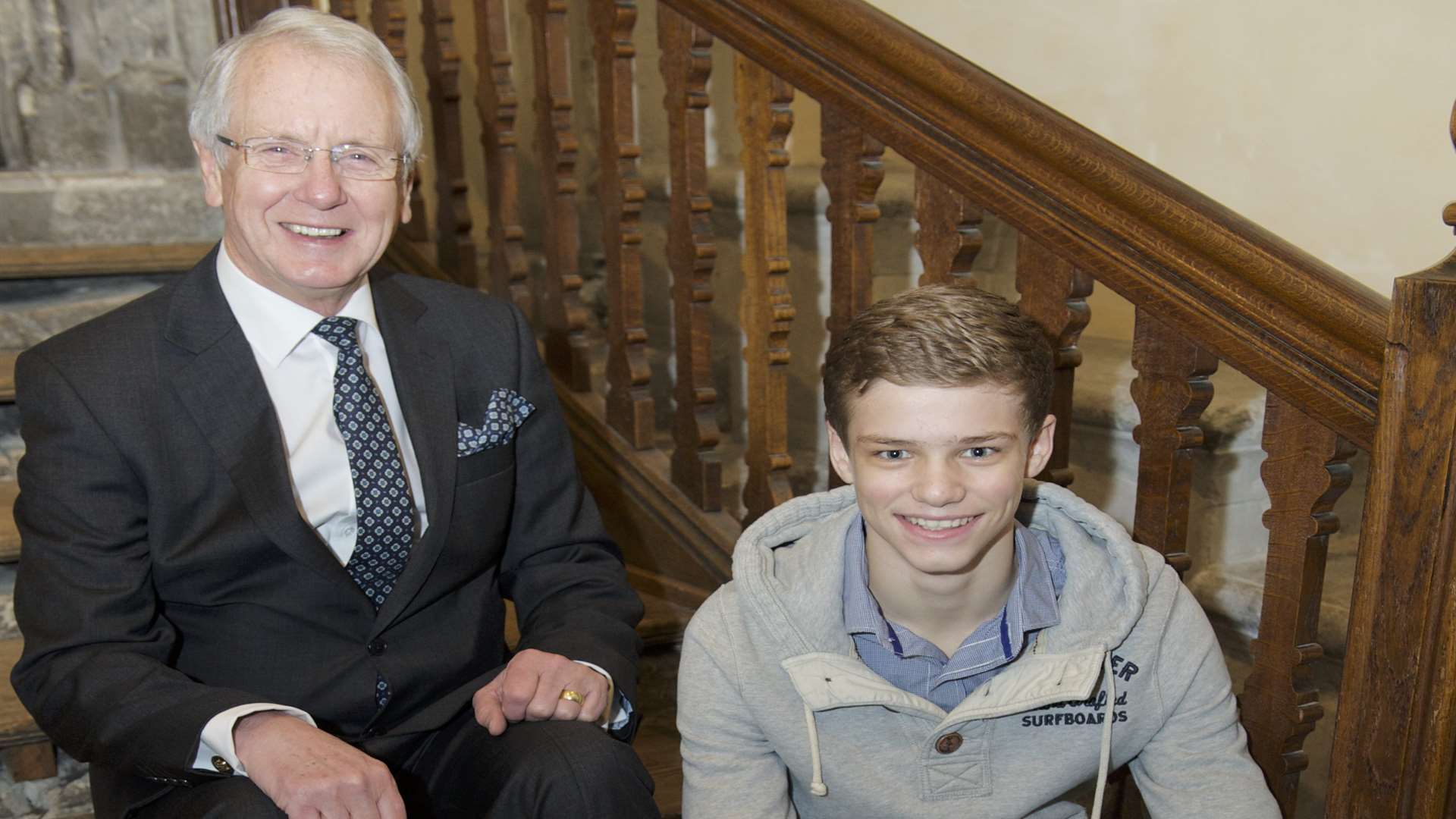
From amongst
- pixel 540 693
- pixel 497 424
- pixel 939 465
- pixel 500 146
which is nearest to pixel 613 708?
pixel 540 693

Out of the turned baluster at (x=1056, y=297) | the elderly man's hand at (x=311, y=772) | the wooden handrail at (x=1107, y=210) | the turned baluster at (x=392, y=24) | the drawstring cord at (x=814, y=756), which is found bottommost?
the drawstring cord at (x=814, y=756)

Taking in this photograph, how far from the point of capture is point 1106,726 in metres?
1.40

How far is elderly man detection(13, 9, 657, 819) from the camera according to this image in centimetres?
131

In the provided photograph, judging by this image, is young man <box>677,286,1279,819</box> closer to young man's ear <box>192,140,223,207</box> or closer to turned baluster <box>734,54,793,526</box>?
turned baluster <box>734,54,793,526</box>

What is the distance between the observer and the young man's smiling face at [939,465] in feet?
4.38

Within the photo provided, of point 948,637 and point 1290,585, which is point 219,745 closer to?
point 948,637

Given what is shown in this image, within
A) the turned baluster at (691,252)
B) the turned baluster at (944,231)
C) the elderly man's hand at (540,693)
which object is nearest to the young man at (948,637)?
the elderly man's hand at (540,693)

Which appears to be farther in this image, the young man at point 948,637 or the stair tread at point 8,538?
the stair tread at point 8,538

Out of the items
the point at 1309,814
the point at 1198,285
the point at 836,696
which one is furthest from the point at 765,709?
the point at 1309,814

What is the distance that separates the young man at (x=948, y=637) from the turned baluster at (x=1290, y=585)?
0.09 m

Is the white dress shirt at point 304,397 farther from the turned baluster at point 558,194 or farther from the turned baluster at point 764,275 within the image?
the turned baluster at point 558,194

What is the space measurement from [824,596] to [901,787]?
0.23 m

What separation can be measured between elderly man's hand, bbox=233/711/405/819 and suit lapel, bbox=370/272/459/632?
0.22m

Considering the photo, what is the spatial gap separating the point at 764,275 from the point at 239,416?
861 millimetres
